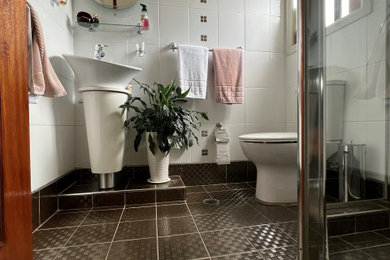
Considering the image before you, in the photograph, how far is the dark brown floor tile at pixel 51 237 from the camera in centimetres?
88

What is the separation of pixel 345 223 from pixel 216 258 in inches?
22.0

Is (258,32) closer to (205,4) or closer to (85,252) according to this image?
(205,4)

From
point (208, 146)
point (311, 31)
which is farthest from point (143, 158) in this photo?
point (311, 31)

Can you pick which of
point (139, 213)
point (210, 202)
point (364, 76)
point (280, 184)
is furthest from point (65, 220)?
point (364, 76)

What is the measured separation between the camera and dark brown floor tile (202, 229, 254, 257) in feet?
2.69

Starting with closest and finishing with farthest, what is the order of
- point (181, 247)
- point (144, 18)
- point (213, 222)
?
1. point (181, 247)
2. point (213, 222)
3. point (144, 18)

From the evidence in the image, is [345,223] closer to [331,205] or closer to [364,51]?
[331,205]

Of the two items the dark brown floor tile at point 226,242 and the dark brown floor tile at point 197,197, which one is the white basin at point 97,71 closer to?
the dark brown floor tile at point 197,197

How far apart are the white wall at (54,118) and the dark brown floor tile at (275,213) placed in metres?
1.28

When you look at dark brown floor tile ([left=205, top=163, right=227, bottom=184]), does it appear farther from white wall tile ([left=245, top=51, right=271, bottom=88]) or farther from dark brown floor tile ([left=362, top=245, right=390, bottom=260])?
dark brown floor tile ([left=362, top=245, right=390, bottom=260])

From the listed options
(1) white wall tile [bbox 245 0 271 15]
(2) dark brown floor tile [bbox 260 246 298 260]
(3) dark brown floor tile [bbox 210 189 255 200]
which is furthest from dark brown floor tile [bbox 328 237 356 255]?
(1) white wall tile [bbox 245 0 271 15]

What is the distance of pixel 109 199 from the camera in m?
1.31

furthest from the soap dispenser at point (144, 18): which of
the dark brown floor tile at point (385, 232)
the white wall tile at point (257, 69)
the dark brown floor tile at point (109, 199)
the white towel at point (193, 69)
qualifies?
the dark brown floor tile at point (385, 232)

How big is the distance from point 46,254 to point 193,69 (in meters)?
1.45
